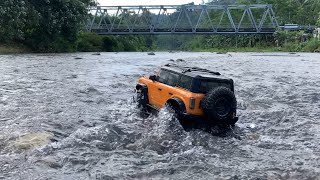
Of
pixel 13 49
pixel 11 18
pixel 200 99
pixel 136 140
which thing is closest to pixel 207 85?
pixel 200 99

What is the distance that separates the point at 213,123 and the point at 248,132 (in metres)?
1.48

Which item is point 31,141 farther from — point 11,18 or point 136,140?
point 11,18

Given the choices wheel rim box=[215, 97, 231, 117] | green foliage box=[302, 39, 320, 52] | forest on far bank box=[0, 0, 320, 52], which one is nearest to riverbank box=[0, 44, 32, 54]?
forest on far bank box=[0, 0, 320, 52]

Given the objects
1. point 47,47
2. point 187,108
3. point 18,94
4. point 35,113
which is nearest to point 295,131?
point 187,108

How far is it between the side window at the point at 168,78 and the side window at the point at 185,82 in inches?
11.8

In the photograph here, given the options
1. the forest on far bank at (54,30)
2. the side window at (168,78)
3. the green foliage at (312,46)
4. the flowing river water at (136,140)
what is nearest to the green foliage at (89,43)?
the forest on far bank at (54,30)

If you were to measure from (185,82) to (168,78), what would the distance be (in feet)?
3.60

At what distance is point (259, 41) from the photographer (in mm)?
98688

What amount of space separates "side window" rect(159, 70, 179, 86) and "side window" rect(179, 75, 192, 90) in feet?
0.98

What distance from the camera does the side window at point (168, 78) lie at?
475 inches

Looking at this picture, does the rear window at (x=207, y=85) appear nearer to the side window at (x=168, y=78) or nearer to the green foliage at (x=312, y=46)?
the side window at (x=168, y=78)

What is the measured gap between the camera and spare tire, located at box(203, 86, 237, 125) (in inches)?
424

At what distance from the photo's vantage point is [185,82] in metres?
11.5

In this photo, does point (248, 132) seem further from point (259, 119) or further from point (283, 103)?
point (283, 103)
